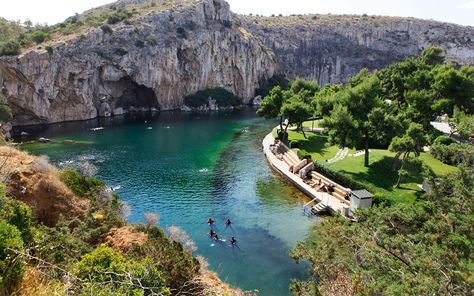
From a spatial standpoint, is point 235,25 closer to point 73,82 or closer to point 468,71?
point 73,82

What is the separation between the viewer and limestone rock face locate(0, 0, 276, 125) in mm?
76213

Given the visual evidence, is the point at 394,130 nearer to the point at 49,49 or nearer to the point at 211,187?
the point at 211,187

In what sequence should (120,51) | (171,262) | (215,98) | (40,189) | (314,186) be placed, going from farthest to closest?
(215,98) < (120,51) < (314,186) < (40,189) < (171,262)

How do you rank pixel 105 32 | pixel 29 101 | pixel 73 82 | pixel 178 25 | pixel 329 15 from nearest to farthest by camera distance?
pixel 29 101 < pixel 73 82 < pixel 105 32 < pixel 178 25 < pixel 329 15

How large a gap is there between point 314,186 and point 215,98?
73097mm

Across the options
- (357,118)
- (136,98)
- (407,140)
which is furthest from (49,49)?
(407,140)

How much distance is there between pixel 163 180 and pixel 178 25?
7635 centimetres

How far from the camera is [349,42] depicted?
144875mm

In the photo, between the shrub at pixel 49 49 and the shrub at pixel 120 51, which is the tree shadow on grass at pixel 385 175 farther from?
the shrub at pixel 120 51

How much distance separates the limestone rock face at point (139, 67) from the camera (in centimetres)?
7621

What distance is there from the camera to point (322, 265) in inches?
667

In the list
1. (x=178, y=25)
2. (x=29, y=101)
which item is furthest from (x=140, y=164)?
(x=178, y=25)

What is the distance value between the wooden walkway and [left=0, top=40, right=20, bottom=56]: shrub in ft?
188

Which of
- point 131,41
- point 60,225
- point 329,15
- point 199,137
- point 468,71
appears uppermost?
point 329,15
